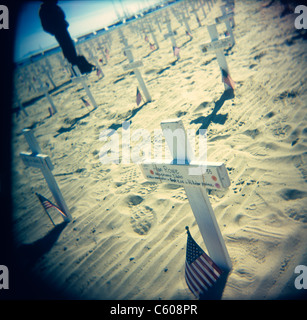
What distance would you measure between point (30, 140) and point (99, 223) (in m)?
1.85

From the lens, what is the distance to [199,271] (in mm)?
2043

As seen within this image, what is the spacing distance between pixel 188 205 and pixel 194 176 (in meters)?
1.44

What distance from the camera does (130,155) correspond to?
4.88 metres

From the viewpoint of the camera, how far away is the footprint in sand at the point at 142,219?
9.62 feet

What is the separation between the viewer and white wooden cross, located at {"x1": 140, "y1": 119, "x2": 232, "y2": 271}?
158 cm

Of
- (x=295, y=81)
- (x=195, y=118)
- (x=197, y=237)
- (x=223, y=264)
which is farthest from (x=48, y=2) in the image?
(x=223, y=264)

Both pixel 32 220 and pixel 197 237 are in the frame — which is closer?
pixel 197 237

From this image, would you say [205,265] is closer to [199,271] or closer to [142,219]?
[199,271]

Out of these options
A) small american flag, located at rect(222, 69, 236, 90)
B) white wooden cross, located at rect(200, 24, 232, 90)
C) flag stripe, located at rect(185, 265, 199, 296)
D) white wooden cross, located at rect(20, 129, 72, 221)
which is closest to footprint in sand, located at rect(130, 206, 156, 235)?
flag stripe, located at rect(185, 265, 199, 296)

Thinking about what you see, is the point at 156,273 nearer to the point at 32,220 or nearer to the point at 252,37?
the point at 32,220

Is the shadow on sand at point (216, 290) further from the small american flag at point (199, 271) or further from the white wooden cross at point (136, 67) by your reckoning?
the white wooden cross at point (136, 67)

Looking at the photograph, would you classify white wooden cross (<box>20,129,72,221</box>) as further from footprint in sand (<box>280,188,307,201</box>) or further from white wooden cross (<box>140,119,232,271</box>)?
footprint in sand (<box>280,188,307,201</box>)

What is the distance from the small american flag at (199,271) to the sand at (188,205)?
0.14 meters

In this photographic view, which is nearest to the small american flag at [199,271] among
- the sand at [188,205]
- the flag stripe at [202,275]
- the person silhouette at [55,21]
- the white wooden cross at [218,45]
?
the flag stripe at [202,275]
